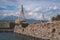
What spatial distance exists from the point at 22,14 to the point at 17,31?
23.4 meters

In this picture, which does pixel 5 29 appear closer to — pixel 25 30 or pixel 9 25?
pixel 9 25

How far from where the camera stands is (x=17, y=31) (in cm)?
8994

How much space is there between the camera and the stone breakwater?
50.5 m

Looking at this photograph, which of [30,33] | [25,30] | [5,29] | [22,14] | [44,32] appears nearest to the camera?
[44,32]

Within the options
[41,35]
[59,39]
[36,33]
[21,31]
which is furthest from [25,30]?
[59,39]

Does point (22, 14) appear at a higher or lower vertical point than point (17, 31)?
higher

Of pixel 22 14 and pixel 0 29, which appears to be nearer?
pixel 0 29

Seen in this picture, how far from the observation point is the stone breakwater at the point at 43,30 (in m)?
50.5

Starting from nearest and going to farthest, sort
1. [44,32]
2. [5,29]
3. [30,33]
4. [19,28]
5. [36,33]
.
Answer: [44,32] < [36,33] < [30,33] < [19,28] < [5,29]

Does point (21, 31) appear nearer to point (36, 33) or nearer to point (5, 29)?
point (5, 29)

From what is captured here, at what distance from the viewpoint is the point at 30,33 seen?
243ft

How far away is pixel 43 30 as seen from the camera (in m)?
62.9

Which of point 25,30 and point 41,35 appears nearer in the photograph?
point 41,35

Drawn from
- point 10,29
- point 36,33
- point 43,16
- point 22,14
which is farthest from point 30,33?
point 22,14
